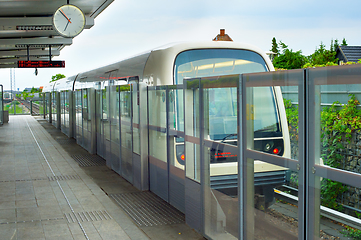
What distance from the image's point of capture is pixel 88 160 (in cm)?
1130

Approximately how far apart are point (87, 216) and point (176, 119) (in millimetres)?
2050

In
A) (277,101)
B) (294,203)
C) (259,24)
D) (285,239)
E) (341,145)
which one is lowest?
(285,239)

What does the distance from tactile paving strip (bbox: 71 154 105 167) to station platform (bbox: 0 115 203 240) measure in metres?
0.03

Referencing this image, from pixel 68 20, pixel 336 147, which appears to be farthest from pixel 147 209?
pixel 68 20

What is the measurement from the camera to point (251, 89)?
3.99m

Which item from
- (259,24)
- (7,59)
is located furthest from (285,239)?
(259,24)

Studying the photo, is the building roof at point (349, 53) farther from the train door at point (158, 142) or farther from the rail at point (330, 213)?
the rail at point (330, 213)

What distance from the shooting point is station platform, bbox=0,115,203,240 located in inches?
A: 208

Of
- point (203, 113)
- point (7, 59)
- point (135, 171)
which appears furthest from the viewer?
point (7, 59)

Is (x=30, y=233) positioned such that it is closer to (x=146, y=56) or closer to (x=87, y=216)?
(x=87, y=216)

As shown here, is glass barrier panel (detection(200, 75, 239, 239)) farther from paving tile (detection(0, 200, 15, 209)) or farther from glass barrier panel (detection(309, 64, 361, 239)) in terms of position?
paving tile (detection(0, 200, 15, 209))

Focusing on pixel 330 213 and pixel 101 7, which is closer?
pixel 330 213

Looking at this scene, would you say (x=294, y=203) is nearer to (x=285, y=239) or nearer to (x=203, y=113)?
(x=285, y=239)

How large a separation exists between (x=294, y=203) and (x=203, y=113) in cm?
197
